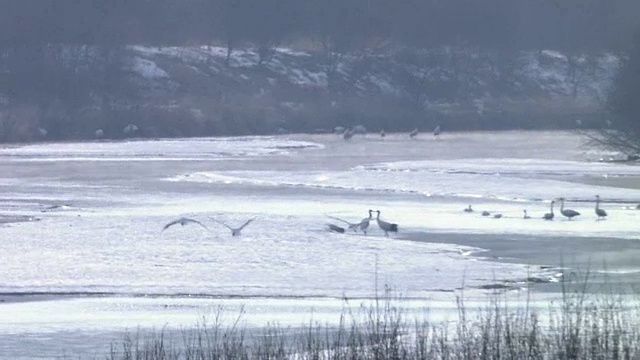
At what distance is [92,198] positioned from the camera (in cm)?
2512

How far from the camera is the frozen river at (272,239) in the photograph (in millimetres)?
13188

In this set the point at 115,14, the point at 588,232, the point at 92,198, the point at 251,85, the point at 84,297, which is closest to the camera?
the point at 84,297

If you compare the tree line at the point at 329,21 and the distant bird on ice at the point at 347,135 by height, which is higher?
the tree line at the point at 329,21

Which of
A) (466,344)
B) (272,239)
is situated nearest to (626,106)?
(272,239)

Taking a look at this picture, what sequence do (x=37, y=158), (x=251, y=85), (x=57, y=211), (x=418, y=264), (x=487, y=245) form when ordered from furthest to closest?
(x=251, y=85), (x=37, y=158), (x=57, y=211), (x=487, y=245), (x=418, y=264)

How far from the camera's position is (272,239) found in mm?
18266

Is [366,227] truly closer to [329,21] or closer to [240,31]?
[240,31]

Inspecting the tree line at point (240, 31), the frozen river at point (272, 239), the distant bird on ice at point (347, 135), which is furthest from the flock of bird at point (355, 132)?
the frozen river at point (272, 239)

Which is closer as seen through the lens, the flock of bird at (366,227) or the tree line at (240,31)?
the flock of bird at (366,227)

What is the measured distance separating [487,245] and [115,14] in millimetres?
54884

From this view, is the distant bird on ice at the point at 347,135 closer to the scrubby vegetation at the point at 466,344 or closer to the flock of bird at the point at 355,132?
the flock of bird at the point at 355,132

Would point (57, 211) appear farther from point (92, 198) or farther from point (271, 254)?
point (271, 254)

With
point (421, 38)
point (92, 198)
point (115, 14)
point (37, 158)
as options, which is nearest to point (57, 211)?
point (92, 198)

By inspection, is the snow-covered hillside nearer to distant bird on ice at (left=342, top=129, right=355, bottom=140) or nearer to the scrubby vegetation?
distant bird on ice at (left=342, top=129, right=355, bottom=140)
